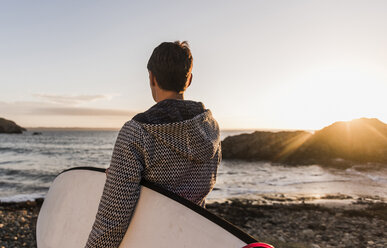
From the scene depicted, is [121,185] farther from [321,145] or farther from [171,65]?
[321,145]

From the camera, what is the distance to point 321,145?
23.0 meters

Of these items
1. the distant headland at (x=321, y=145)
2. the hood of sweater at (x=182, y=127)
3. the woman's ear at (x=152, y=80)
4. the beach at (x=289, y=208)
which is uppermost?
the woman's ear at (x=152, y=80)

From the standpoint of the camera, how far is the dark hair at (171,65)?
1320mm

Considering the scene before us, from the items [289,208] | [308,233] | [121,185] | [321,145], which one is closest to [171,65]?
[121,185]

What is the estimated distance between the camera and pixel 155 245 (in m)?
1.46

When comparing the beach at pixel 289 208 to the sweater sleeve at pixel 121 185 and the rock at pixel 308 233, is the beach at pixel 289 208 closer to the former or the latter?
the rock at pixel 308 233

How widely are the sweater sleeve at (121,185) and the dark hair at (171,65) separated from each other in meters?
0.30

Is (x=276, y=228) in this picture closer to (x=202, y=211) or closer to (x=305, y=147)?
(x=202, y=211)

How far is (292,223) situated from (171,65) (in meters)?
6.26

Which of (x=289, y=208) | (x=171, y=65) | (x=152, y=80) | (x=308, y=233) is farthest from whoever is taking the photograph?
(x=289, y=208)

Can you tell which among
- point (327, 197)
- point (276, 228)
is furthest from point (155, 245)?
point (327, 197)

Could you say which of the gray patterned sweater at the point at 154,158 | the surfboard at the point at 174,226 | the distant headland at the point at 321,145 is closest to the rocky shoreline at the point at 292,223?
the surfboard at the point at 174,226

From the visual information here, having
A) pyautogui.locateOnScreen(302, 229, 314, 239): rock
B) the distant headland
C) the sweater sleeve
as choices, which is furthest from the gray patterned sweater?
the distant headland

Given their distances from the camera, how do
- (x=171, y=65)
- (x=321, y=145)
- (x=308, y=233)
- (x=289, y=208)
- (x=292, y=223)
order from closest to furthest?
(x=171, y=65) < (x=308, y=233) < (x=292, y=223) < (x=289, y=208) < (x=321, y=145)
